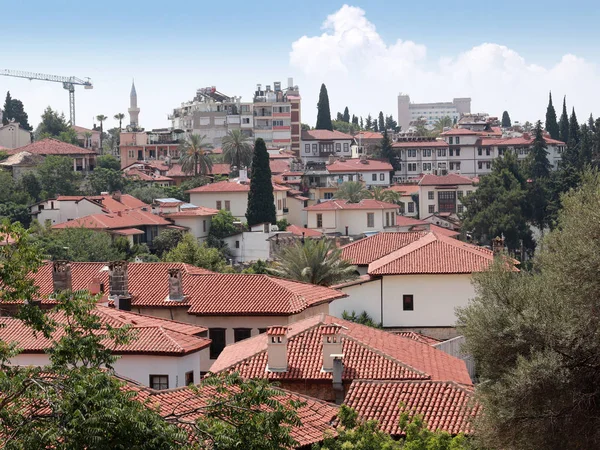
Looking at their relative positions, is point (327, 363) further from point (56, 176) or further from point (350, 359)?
point (56, 176)

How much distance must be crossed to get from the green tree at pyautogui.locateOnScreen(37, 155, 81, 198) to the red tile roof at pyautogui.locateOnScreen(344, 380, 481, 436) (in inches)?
3180

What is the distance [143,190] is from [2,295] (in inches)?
3568

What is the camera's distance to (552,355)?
19844mm

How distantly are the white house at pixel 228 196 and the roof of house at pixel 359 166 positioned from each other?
25.2 meters

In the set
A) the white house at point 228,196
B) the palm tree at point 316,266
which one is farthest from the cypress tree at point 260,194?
the palm tree at point 316,266

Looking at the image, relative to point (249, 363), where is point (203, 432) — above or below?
above

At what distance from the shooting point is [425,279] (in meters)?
46.2

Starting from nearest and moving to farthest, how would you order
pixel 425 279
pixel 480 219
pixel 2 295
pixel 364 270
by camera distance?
pixel 2 295
pixel 425 279
pixel 364 270
pixel 480 219

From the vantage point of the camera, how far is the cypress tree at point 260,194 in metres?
90.0

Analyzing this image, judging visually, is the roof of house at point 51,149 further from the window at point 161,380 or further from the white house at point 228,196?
the window at point 161,380

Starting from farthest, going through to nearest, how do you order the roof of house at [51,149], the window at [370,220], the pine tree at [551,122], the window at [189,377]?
the pine tree at [551,122] < the roof of house at [51,149] < the window at [370,220] < the window at [189,377]

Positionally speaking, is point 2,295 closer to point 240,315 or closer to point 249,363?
point 249,363

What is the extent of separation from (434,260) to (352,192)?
212 feet

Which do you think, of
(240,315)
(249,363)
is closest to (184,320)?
(240,315)
